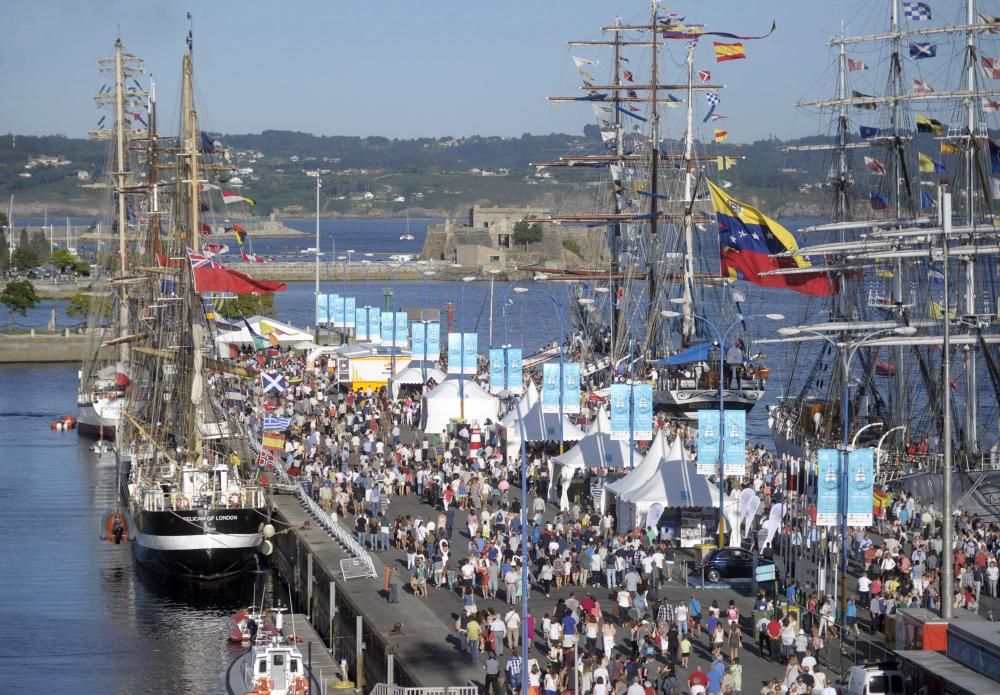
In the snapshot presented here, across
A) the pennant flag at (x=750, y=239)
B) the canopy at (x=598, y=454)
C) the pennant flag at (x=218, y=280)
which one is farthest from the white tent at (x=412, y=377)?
the canopy at (x=598, y=454)

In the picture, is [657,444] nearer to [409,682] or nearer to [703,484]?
[703,484]

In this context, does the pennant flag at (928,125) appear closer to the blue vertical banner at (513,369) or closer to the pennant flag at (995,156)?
the pennant flag at (995,156)

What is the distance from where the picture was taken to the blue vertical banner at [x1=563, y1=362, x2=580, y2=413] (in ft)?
172

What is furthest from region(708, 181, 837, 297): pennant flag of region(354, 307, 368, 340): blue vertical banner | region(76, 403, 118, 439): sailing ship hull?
region(354, 307, 368, 340): blue vertical banner

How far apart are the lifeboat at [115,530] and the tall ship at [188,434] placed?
569 mm

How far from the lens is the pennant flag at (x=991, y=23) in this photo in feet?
169

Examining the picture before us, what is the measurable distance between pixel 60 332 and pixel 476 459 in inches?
2724

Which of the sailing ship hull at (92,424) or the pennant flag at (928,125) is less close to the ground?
the pennant flag at (928,125)

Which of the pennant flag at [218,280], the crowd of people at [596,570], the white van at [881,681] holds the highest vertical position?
the pennant flag at [218,280]

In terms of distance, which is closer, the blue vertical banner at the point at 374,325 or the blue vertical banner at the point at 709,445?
the blue vertical banner at the point at 709,445

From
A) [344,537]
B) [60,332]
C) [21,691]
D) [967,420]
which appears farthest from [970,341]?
[60,332]

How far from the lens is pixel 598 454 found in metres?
45.5

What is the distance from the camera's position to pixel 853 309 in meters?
62.9

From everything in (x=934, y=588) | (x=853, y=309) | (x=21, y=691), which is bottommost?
(x=21, y=691)
